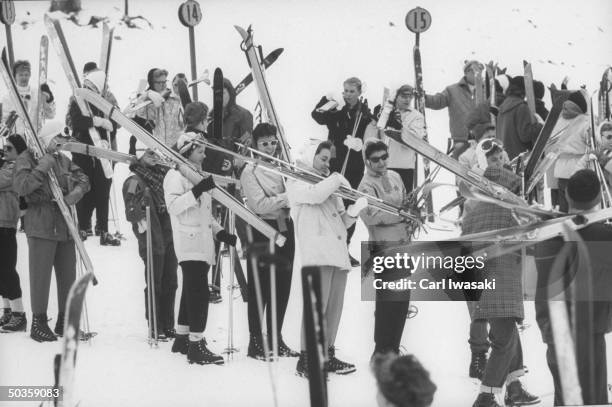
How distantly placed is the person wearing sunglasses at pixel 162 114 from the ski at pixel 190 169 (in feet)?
2.60

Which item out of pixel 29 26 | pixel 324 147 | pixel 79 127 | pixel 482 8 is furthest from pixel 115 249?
pixel 482 8

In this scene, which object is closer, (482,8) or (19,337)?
(19,337)

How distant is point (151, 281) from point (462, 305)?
2.13 meters

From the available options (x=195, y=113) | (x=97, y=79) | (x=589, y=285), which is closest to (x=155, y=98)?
(x=97, y=79)

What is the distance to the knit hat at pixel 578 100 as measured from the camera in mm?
8629

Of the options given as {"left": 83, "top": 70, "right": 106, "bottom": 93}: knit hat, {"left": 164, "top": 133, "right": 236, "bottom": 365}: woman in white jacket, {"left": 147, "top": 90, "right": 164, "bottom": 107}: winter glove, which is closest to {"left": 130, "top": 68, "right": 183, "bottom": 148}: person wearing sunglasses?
{"left": 147, "top": 90, "right": 164, "bottom": 107}: winter glove

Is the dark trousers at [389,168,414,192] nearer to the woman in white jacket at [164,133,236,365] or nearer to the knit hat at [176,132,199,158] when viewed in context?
the woman in white jacket at [164,133,236,365]

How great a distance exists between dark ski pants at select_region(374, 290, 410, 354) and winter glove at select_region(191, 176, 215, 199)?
3.74 ft

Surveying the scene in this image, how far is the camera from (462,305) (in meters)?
8.13

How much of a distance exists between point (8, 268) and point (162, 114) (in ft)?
4.66

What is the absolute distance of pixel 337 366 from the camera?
7004mm

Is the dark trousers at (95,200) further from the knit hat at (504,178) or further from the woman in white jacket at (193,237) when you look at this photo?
the knit hat at (504,178)

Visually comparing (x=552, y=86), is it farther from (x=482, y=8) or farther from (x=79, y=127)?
(x=79, y=127)

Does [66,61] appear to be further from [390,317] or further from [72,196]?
[390,317]
